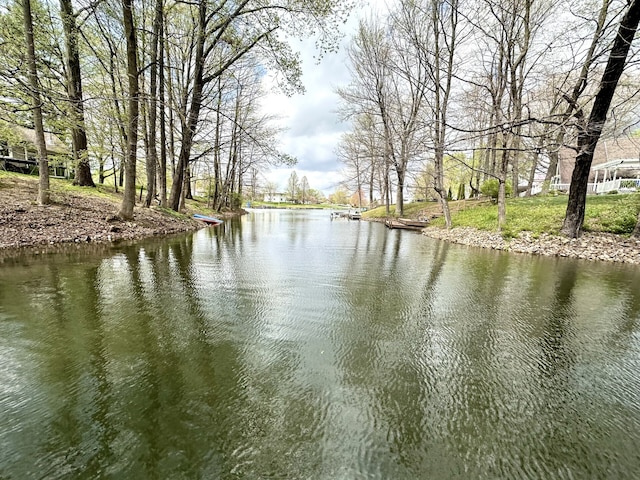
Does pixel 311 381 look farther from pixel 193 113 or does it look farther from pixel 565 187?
pixel 565 187

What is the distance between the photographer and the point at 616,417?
71.1 inches

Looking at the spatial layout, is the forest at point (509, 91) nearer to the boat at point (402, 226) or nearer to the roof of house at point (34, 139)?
the boat at point (402, 226)

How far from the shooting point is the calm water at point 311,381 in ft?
4.72

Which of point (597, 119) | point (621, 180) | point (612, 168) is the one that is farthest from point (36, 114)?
point (612, 168)

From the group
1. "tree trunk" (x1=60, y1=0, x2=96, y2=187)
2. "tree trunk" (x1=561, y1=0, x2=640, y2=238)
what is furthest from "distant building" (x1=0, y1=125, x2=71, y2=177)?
"tree trunk" (x1=561, y1=0, x2=640, y2=238)

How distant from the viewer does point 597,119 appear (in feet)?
24.0

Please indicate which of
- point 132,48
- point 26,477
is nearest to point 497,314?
point 26,477

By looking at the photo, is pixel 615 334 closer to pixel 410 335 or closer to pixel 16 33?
pixel 410 335

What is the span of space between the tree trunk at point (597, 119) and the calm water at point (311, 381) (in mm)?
4658

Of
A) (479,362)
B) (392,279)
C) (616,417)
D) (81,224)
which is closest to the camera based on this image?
(616,417)

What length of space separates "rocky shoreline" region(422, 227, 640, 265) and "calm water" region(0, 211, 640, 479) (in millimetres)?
3695

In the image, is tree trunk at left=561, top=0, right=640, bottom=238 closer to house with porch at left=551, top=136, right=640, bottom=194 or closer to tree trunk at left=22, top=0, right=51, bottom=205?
house with porch at left=551, top=136, right=640, bottom=194

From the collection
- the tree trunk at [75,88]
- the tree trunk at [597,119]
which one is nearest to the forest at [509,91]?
the tree trunk at [597,119]

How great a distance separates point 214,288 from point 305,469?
10.8 ft
